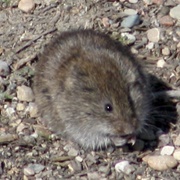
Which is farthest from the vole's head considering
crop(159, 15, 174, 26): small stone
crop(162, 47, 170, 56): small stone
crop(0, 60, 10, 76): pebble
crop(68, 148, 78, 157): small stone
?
crop(159, 15, 174, 26): small stone

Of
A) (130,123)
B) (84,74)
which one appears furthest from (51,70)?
(130,123)

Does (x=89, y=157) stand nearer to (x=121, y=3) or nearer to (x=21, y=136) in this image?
(x=21, y=136)

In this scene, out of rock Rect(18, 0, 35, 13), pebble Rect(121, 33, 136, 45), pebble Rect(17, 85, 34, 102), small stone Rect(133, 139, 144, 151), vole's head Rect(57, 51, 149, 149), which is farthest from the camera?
rock Rect(18, 0, 35, 13)

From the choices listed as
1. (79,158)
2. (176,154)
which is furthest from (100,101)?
(176,154)

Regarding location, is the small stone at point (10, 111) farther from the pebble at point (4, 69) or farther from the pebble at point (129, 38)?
the pebble at point (129, 38)

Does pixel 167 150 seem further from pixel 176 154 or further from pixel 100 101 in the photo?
pixel 100 101

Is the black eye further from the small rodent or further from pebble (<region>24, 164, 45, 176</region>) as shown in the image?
pebble (<region>24, 164, 45, 176</region>)

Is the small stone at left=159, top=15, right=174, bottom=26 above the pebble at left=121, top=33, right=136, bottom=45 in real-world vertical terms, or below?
above
